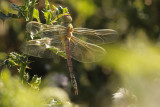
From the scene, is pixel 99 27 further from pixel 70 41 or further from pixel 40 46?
pixel 40 46

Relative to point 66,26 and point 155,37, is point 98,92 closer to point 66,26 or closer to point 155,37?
point 155,37

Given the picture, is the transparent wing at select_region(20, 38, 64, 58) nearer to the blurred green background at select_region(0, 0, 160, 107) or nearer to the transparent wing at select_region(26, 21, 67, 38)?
the transparent wing at select_region(26, 21, 67, 38)

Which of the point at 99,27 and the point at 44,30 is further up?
the point at 99,27

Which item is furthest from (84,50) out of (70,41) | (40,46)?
(40,46)

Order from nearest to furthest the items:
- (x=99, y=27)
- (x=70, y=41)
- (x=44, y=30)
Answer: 1. (x=44, y=30)
2. (x=70, y=41)
3. (x=99, y=27)

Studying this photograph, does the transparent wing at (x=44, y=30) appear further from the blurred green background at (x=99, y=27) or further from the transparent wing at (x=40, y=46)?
the blurred green background at (x=99, y=27)

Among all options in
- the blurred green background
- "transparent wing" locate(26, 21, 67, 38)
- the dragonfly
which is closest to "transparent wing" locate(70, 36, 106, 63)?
the dragonfly

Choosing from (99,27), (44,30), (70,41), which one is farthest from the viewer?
(99,27)
